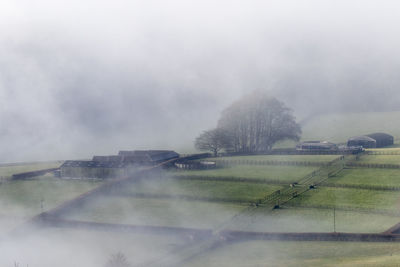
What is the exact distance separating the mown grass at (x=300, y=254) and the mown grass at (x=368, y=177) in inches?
878

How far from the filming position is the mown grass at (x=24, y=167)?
9871 cm

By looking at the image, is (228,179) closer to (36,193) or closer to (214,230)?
(214,230)

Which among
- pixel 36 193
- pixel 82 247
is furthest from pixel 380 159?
pixel 36 193

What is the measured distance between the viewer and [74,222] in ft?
206

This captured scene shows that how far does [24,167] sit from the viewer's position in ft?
349

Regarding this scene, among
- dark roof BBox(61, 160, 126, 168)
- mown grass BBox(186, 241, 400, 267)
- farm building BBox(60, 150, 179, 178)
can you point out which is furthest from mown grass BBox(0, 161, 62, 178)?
mown grass BBox(186, 241, 400, 267)

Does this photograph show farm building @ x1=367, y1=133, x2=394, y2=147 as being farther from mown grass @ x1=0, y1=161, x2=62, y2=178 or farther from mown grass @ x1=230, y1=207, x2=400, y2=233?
mown grass @ x1=0, y1=161, x2=62, y2=178

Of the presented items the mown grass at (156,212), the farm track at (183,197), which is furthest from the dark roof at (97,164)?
the mown grass at (156,212)

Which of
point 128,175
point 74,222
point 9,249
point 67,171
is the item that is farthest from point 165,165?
point 9,249

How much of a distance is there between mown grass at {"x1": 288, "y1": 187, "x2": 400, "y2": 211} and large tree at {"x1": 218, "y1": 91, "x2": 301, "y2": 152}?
132 feet

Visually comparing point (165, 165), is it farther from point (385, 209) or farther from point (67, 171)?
point (385, 209)

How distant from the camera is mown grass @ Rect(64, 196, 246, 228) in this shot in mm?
61656

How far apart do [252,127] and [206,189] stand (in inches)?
1512

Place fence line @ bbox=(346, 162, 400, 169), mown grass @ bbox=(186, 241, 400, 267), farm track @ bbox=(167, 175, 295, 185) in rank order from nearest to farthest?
1. mown grass @ bbox=(186, 241, 400, 267)
2. farm track @ bbox=(167, 175, 295, 185)
3. fence line @ bbox=(346, 162, 400, 169)
